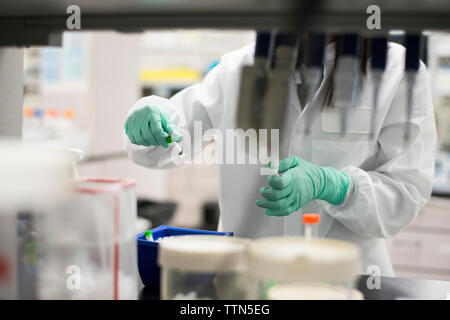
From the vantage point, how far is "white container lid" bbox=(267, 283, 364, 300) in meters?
0.78

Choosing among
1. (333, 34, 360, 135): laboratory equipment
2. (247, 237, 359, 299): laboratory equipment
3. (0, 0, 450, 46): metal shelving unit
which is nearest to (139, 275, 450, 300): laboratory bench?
(247, 237, 359, 299): laboratory equipment

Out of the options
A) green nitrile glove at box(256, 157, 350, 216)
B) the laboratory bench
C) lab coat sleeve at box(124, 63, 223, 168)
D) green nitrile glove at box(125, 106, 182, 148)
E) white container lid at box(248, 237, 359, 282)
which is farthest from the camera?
lab coat sleeve at box(124, 63, 223, 168)

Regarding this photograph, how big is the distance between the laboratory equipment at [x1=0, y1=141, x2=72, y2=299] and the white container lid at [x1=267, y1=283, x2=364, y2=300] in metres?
0.40

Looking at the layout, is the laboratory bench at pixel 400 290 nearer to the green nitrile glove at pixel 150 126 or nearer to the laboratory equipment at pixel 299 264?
the laboratory equipment at pixel 299 264

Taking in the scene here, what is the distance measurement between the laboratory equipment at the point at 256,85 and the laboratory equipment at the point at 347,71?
0.13 meters

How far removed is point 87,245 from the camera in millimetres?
798

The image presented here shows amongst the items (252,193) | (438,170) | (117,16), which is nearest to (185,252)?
(117,16)

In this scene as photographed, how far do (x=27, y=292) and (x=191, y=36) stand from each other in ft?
14.6

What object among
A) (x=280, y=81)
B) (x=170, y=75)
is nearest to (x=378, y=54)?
(x=280, y=81)


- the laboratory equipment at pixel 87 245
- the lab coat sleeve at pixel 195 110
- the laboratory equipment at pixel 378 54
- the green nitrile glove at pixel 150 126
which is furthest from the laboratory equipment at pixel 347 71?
the lab coat sleeve at pixel 195 110

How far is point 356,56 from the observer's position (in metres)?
0.80

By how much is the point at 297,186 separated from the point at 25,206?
714 mm

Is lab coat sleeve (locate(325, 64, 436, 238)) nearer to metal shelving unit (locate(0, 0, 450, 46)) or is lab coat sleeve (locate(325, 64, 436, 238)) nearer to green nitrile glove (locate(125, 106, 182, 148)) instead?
green nitrile glove (locate(125, 106, 182, 148))
